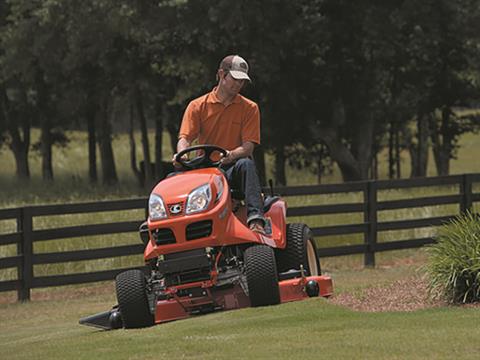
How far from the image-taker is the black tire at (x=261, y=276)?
1014cm

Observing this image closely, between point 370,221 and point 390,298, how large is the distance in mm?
8243

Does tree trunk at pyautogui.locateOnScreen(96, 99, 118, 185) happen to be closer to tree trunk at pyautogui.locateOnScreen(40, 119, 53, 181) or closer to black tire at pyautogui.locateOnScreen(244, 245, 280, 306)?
tree trunk at pyautogui.locateOnScreen(40, 119, 53, 181)

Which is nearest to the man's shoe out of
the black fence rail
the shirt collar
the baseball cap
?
the shirt collar

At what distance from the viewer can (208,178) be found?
1035cm

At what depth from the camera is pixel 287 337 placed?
29.1 ft

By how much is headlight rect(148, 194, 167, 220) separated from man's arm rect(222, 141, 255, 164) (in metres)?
0.85

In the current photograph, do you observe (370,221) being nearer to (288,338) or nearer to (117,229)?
(117,229)

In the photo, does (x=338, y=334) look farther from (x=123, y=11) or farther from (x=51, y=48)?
(x=51, y=48)

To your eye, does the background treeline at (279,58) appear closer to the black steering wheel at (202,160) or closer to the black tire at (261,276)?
the black steering wheel at (202,160)

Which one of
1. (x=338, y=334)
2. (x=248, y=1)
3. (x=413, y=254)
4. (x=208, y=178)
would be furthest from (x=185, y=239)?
(x=248, y=1)

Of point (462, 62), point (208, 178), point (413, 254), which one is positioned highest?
point (462, 62)

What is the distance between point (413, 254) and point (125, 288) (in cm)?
1079

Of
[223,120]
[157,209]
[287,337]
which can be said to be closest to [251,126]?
[223,120]

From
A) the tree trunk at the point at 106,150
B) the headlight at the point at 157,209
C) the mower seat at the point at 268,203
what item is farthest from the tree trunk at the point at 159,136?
the headlight at the point at 157,209
